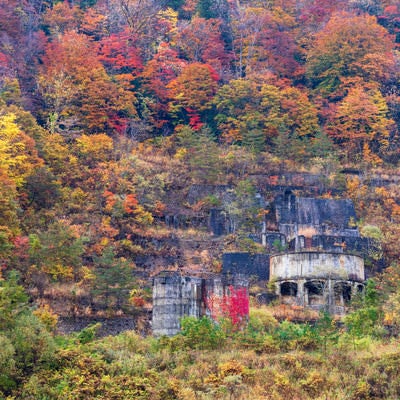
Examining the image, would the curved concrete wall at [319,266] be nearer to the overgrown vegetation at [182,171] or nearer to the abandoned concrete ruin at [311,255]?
the abandoned concrete ruin at [311,255]

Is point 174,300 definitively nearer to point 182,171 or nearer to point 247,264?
point 247,264

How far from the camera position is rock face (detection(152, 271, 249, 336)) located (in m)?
33.5

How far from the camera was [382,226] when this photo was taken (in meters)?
48.6

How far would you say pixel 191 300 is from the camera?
33688 millimetres

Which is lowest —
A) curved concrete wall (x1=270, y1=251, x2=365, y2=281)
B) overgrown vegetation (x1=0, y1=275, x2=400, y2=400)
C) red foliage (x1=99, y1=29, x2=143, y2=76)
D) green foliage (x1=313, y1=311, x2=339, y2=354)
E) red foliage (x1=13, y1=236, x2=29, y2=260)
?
overgrown vegetation (x1=0, y1=275, x2=400, y2=400)

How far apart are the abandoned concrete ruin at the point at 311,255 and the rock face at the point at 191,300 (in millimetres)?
5314

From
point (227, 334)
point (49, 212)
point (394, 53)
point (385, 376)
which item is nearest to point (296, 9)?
point (394, 53)

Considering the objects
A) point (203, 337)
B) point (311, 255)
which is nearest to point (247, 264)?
point (311, 255)

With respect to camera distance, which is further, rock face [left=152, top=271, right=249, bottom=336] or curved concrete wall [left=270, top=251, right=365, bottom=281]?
curved concrete wall [left=270, top=251, right=365, bottom=281]

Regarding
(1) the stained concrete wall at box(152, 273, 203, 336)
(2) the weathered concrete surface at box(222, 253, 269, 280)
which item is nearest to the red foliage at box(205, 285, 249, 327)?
(1) the stained concrete wall at box(152, 273, 203, 336)

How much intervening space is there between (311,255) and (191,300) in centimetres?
908

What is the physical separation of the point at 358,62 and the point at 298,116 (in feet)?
25.3

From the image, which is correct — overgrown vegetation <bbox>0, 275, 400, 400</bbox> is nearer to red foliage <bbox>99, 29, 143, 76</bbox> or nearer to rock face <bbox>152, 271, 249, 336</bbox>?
rock face <bbox>152, 271, 249, 336</bbox>

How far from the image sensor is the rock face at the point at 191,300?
110ft
